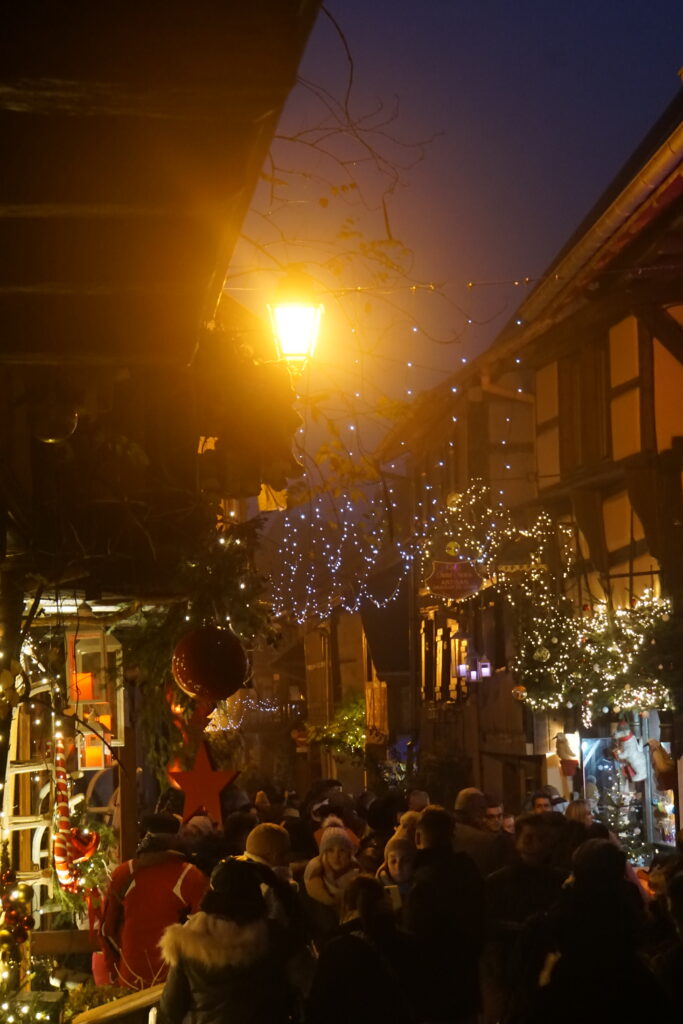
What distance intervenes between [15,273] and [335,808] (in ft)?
32.2

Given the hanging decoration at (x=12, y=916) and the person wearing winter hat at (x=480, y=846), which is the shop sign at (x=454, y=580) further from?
the hanging decoration at (x=12, y=916)

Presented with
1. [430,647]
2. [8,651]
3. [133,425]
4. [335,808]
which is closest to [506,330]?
[430,647]

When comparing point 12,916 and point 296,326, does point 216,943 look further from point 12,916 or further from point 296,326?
point 296,326

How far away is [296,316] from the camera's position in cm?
1001

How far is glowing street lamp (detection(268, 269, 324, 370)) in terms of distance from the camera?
1001cm

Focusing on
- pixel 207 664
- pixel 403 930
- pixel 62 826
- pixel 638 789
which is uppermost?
pixel 207 664

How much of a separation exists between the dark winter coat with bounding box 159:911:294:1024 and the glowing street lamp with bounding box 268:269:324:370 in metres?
5.09

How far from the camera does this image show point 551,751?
22250 millimetres

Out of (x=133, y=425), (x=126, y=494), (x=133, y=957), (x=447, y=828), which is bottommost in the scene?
(x=133, y=957)

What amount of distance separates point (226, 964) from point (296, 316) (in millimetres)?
5448

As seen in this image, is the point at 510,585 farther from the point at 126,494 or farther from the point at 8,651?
the point at 8,651

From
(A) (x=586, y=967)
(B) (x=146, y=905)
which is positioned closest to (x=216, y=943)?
(A) (x=586, y=967)

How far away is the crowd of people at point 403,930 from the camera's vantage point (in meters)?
5.58

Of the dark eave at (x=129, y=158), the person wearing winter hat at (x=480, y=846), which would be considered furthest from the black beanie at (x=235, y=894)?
the person wearing winter hat at (x=480, y=846)
